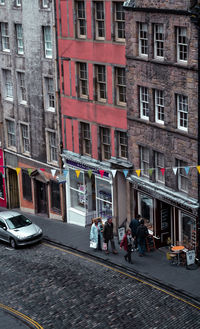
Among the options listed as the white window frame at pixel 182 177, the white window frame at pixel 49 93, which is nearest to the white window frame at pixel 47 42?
the white window frame at pixel 49 93

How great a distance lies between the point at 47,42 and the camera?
45312mm

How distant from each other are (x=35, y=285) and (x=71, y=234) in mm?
8632

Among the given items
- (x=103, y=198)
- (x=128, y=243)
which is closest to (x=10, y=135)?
(x=103, y=198)

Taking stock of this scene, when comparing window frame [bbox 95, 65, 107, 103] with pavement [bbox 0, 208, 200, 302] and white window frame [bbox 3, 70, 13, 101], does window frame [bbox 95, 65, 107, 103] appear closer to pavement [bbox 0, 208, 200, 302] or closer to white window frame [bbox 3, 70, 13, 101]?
pavement [bbox 0, 208, 200, 302]

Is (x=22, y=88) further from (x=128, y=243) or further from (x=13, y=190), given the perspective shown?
(x=128, y=243)

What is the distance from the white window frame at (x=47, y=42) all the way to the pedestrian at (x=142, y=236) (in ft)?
45.6

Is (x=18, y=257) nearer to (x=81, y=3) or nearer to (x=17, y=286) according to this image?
(x=17, y=286)

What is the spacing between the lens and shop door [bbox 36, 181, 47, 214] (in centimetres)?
4936

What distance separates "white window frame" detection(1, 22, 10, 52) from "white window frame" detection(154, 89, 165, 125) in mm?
16189

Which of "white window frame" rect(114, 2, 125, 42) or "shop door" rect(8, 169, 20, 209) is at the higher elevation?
"white window frame" rect(114, 2, 125, 42)

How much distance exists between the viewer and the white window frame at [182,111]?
35.1m

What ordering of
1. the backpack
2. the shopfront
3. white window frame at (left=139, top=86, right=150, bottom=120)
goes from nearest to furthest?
the backpack → white window frame at (left=139, top=86, right=150, bottom=120) → the shopfront

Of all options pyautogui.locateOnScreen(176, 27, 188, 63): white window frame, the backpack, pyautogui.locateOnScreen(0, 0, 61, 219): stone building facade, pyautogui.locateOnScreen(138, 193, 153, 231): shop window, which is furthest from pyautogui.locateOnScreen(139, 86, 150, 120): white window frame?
pyautogui.locateOnScreen(0, 0, 61, 219): stone building facade

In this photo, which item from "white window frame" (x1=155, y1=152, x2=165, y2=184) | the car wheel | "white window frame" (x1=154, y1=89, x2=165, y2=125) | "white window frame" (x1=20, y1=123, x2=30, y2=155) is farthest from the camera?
"white window frame" (x1=20, y1=123, x2=30, y2=155)
